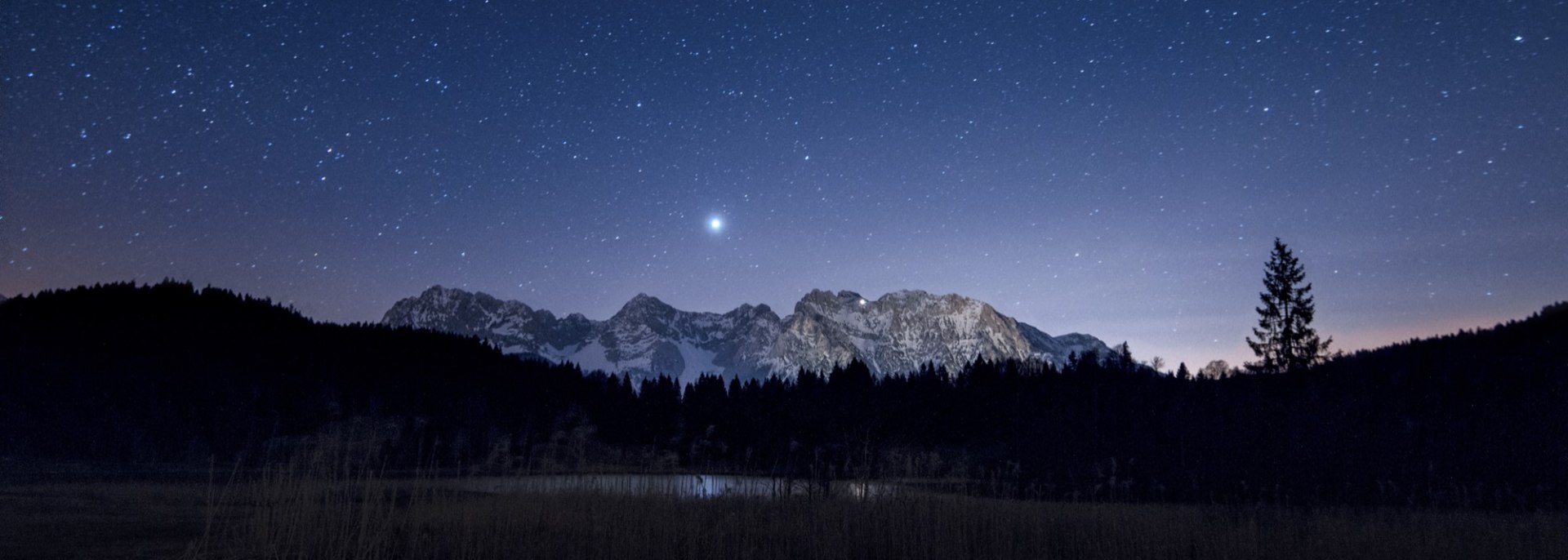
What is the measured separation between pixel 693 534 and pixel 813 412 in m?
78.0

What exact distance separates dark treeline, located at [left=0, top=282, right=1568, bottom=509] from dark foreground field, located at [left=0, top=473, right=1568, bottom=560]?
78.5 inches

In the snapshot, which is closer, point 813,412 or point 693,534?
point 693,534

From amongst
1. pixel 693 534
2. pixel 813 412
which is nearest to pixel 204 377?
pixel 813 412

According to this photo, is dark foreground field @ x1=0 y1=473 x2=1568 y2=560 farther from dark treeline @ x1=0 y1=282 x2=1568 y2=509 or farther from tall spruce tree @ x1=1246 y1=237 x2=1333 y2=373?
tall spruce tree @ x1=1246 y1=237 x2=1333 y2=373

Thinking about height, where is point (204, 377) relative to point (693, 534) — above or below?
above

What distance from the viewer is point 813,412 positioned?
8850 cm

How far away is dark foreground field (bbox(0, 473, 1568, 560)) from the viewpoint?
10.7m

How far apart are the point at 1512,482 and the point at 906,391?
59.1m

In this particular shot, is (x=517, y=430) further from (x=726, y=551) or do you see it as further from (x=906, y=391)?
(x=726, y=551)

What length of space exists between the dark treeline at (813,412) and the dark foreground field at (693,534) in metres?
1.99

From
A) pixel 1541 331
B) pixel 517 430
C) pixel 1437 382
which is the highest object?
pixel 1541 331

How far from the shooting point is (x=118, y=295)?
282ft

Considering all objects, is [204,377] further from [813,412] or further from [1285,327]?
[1285,327]

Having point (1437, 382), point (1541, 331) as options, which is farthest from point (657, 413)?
point (1541, 331)
